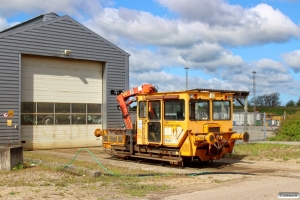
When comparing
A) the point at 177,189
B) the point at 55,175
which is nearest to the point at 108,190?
the point at 177,189

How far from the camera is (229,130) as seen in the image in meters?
14.9

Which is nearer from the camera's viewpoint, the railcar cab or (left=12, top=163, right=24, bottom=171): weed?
(left=12, top=163, right=24, bottom=171): weed

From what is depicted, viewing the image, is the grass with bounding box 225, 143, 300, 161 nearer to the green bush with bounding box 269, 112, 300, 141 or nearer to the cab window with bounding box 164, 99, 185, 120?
the cab window with bounding box 164, 99, 185, 120

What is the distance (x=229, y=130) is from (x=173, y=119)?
2.22 metres

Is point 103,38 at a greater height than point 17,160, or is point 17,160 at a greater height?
point 103,38

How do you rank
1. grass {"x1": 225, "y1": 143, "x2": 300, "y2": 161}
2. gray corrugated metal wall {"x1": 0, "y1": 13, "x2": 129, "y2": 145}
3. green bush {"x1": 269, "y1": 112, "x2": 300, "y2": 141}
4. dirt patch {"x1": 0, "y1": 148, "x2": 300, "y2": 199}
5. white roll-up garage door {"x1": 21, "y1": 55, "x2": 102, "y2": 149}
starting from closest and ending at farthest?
dirt patch {"x1": 0, "y1": 148, "x2": 300, "y2": 199} < grass {"x1": 225, "y1": 143, "x2": 300, "y2": 161} < gray corrugated metal wall {"x1": 0, "y1": 13, "x2": 129, "y2": 145} < white roll-up garage door {"x1": 21, "y1": 55, "x2": 102, "y2": 149} < green bush {"x1": 269, "y1": 112, "x2": 300, "y2": 141}

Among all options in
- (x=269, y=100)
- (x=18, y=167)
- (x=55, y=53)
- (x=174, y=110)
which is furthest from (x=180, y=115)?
(x=269, y=100)

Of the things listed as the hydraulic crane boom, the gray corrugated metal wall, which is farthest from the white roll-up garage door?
the hydraulic crane boom

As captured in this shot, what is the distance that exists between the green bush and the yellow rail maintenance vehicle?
13.6 metres

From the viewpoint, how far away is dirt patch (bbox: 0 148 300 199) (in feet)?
30.2

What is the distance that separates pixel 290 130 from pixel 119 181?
19.2 m

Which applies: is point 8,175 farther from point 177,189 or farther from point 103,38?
point 103,38

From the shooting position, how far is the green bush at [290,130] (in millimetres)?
27000

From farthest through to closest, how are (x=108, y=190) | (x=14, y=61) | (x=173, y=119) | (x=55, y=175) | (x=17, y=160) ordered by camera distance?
(x=14, y=61) < (x=173, y=119) < (x=17, y=160) < (x=55, y=175) < (x=108, y=190)
